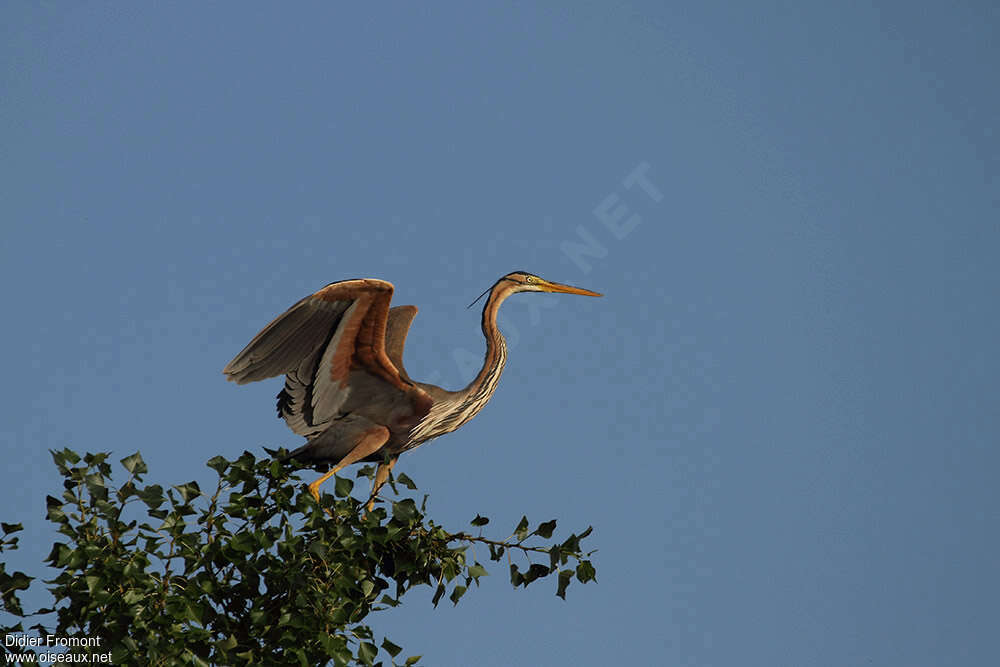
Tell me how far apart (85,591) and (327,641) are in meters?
1.25

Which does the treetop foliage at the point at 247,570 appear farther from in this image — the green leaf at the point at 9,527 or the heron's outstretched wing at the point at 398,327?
the heron's outstretched wing at the point at 398,327

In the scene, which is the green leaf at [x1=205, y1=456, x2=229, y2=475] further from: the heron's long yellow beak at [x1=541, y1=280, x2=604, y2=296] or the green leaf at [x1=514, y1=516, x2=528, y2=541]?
the heron's long yellow beak at [x1=541, y1=280, x2=604, y2=296]

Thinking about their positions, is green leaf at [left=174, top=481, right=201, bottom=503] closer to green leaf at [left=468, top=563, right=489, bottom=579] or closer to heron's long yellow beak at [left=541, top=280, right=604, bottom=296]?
green leaf at [left=468, top=563, right=489, bottom=579]

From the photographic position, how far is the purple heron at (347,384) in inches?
358

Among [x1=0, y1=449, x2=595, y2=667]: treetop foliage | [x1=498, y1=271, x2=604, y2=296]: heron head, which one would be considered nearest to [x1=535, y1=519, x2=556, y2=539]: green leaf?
[x1=0, y1=449, x2=595, y2=667]: treetop foliage

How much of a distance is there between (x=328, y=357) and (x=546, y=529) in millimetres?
3063

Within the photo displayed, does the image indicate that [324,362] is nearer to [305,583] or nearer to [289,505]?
[289,505]

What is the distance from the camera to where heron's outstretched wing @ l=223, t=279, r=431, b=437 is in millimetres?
9078

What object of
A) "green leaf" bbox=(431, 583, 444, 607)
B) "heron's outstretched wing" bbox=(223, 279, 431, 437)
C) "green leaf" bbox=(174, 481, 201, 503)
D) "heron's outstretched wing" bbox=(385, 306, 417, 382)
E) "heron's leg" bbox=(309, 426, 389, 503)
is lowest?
"green leaf" bbox=(431, 583, 444, 607)

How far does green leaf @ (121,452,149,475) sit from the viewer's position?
648cm

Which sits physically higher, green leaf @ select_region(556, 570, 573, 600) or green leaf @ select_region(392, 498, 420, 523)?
green leaf @ select_region(392, 498, 420, 523)

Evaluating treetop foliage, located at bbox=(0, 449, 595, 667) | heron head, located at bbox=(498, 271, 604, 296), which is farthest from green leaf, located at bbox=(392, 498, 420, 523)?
heron head, located at bbox=(498, 271, 604, 296)

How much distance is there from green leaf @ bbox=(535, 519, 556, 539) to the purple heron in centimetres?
250

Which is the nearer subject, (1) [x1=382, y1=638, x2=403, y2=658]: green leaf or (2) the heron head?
(1) [x1=382, y1=638, x2=403, y2=658]: green leaf
